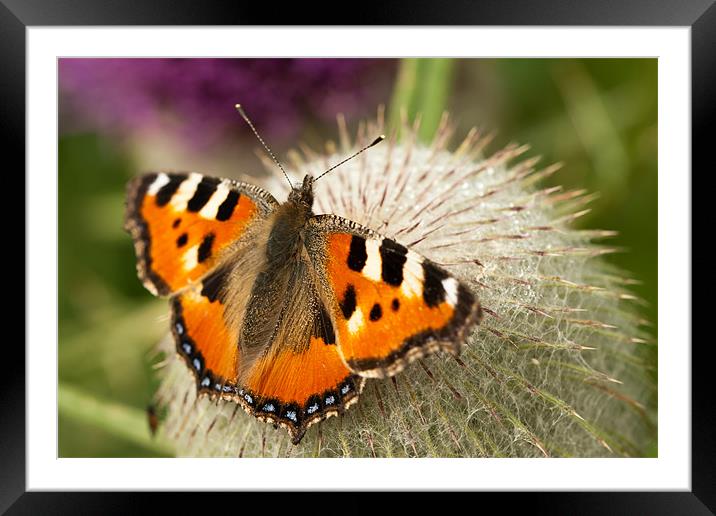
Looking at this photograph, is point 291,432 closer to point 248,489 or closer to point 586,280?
point 248,489

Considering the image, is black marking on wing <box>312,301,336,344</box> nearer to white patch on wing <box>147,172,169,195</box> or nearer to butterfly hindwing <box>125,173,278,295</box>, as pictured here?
butterfly hindwing <box>125,173,278,295</box>

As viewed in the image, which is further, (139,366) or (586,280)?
(139,366)

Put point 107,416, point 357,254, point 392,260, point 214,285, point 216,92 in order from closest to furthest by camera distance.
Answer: point 392,260 < point 357,254 < point 214,285 < point 107,416 < point 216,92

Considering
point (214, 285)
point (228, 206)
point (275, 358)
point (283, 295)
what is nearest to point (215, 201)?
point (228, 206)

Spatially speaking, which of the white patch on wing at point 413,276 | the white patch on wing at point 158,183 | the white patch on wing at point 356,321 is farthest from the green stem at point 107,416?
the white patch on wing at point 413,276

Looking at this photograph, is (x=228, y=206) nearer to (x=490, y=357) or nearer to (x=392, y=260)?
(x=392, y=260)
